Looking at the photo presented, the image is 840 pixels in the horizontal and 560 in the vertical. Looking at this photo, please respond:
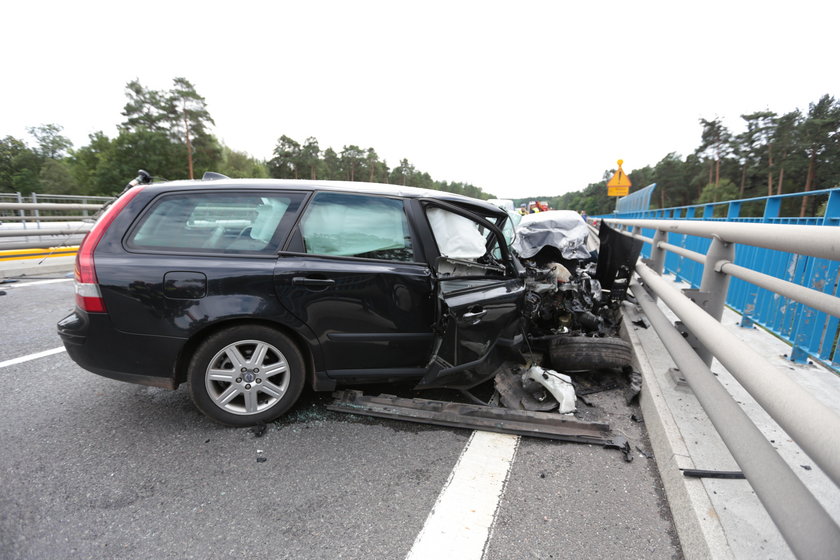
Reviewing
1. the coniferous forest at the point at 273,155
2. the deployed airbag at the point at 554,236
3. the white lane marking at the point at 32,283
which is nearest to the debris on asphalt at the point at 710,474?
the deployed airbag at the point at 554,236

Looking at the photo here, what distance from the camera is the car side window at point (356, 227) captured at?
2939 mm

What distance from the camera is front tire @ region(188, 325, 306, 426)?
2752 mm

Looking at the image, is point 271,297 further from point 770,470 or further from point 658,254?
point 658,254

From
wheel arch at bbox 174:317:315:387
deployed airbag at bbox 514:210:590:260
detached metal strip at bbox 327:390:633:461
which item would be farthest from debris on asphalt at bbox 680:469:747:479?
deployed airbag at bbox 514:210:590:260

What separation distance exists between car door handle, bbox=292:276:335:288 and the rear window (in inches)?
11.3

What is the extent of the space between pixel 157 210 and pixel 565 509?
3.15 m

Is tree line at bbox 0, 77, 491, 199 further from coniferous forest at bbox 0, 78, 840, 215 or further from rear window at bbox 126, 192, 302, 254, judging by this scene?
rear window at bbox 126, 192, 302, 254

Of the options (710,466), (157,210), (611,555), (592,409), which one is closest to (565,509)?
(611,555)

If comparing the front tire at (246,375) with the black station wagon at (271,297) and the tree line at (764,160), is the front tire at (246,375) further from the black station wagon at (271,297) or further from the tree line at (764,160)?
the tree line at (764,160)

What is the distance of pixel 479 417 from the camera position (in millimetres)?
3033

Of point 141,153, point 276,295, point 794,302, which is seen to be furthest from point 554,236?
point 141,153

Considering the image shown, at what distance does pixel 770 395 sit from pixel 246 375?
2777 millimetres

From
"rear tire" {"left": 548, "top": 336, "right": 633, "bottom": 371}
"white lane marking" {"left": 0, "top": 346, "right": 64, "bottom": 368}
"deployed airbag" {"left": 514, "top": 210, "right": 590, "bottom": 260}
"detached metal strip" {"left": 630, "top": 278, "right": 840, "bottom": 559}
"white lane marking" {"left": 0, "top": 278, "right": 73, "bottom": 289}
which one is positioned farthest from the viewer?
"white lane marking" {"left": 0, "top": 278, "right": 73, "bottom": 289}

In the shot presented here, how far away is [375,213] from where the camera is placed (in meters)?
3.09
